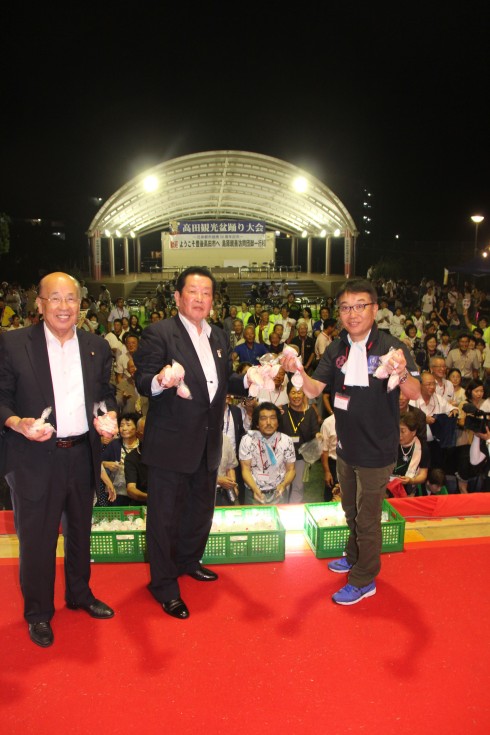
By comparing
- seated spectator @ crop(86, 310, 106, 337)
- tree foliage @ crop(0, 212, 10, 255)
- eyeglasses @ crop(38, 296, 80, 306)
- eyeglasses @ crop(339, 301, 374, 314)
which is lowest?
seated spectator @ crop(86, 310, 106, 337)

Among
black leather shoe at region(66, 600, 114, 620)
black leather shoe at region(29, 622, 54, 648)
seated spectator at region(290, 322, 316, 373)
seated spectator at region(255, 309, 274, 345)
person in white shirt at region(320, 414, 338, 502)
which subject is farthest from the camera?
seated spectator at region(255, 309, 274, 345)

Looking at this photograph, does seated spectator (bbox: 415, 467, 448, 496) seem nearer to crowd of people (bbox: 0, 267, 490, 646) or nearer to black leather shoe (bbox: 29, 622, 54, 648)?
crowd of people (bbox: 0, 267, 490, 646)

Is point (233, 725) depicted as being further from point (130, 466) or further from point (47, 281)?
point (130, 466)

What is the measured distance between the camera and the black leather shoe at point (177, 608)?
2814mm

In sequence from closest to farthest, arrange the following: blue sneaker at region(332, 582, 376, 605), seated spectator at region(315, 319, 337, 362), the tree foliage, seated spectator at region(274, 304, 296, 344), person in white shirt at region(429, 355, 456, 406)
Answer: blue sneaker at region(332, 582, 376, 605)
person in white shirt at region(429, 355, 456, 406)
seated spectator at region(315, 319, 337, 362)
seated spectator at region(274, 304, 296, 344)
the tree foliage

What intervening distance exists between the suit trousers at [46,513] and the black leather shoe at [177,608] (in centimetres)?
56

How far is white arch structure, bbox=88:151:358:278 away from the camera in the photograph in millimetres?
22703

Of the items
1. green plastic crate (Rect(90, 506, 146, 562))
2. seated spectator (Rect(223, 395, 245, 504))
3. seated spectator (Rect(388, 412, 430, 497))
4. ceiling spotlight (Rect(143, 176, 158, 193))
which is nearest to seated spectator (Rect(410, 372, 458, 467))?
seated spectator (Rect(388, 412, 430, 497))

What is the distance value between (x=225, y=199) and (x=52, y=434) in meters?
28.3

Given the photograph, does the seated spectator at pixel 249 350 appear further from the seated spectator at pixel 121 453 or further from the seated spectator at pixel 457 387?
the seated spectator at pixel 121 453

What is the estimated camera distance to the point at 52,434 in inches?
99.5

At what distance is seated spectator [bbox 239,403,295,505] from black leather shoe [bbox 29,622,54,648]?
2051 millimetres

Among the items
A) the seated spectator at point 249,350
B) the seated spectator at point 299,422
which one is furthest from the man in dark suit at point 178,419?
the seated spectator at point 249,350

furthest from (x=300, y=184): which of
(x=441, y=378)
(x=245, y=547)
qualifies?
(x=245, y=547)
